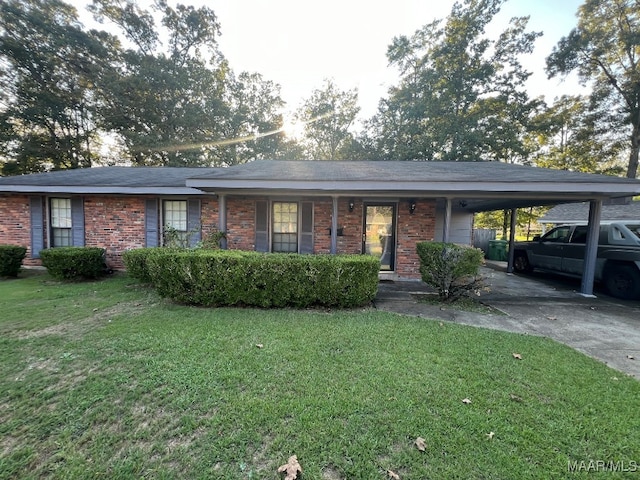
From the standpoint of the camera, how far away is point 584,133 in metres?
16.4

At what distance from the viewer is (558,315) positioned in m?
4.81

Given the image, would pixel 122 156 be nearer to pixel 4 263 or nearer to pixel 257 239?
pixel 4 263

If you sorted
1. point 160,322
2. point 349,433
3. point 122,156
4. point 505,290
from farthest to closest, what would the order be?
1. point 122,156
2. point 505,290
3. point 160,322
4. point 349,433

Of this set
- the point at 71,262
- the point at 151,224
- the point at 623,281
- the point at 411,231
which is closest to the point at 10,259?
the point at 71,262

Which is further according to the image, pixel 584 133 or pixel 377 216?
pixel 584 133

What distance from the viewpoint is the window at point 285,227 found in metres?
7.68

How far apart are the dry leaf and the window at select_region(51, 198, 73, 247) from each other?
967cm

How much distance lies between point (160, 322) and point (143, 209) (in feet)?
17.1

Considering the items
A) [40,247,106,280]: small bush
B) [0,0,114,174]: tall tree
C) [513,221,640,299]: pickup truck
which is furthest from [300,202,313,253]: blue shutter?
[0,0,114,174]: tall tree

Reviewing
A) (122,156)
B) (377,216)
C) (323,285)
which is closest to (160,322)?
(323,285)

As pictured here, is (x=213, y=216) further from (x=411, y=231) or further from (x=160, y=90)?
(x=160, y=90)

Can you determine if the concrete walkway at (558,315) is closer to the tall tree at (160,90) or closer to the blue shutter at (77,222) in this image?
the blue shutter at (77,222)

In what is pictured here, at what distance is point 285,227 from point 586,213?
15455mm

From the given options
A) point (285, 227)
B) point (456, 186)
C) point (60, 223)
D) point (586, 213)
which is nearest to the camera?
point (456, 186)
